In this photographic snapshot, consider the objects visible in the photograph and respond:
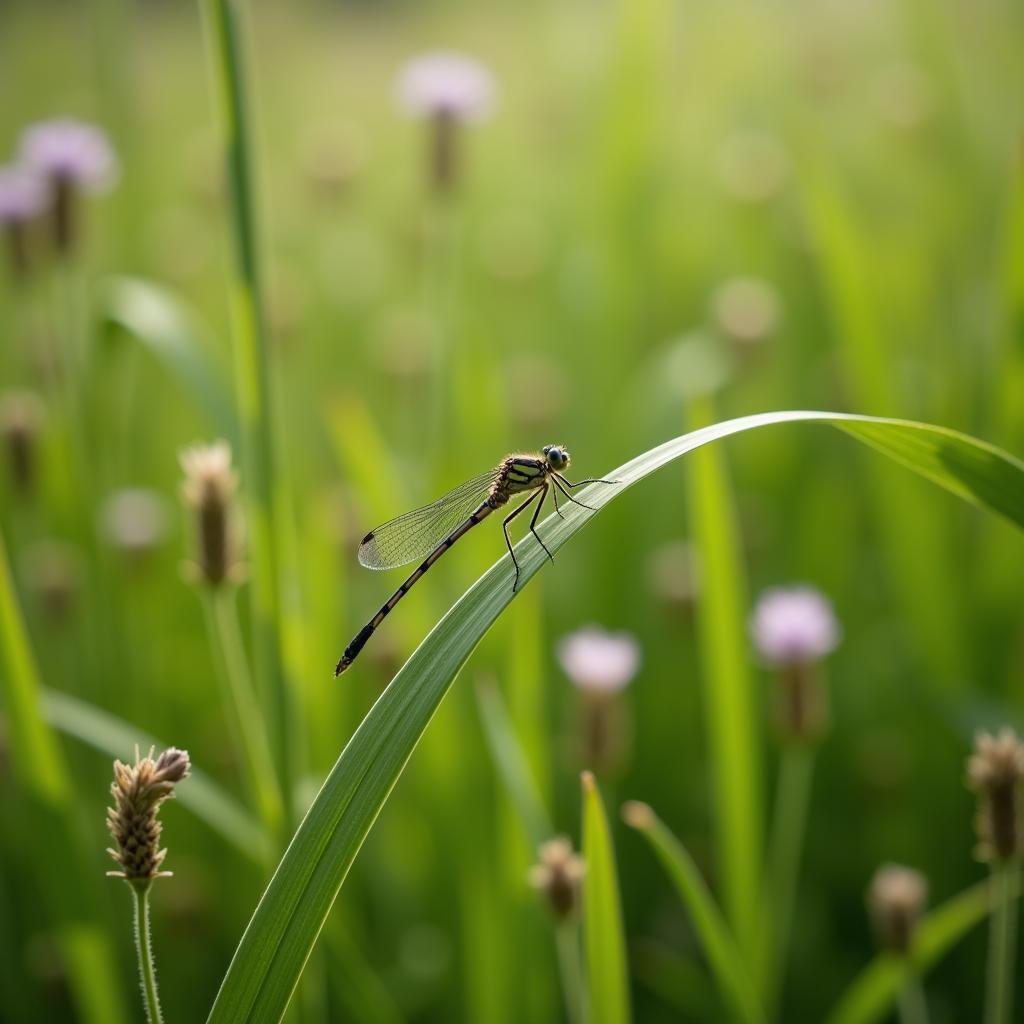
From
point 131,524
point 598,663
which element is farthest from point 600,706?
point 131,524

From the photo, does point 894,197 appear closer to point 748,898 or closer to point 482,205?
point 482,205

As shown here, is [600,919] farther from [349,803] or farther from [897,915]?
[897,915]

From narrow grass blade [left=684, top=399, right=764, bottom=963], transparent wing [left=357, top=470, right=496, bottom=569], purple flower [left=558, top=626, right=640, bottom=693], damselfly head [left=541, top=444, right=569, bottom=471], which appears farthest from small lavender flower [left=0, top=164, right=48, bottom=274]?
narrow grass blade [left=684, top=399, right=764, bottom=963]

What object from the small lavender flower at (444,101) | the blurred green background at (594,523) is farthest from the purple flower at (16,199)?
the small lavender flower at (444,101)

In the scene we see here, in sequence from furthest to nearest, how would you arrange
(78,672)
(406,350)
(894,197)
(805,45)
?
1. (805,45)
2. (894,197)
3. (406,350)
4. (78,672)

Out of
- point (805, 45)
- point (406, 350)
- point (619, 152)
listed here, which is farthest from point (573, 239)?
point (805, 45)

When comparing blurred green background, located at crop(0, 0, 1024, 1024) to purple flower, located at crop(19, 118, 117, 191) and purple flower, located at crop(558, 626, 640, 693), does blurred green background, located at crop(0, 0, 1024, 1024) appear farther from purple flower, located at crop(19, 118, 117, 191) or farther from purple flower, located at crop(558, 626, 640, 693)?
purple flower, located at crop(19, 118, 117, 191)
